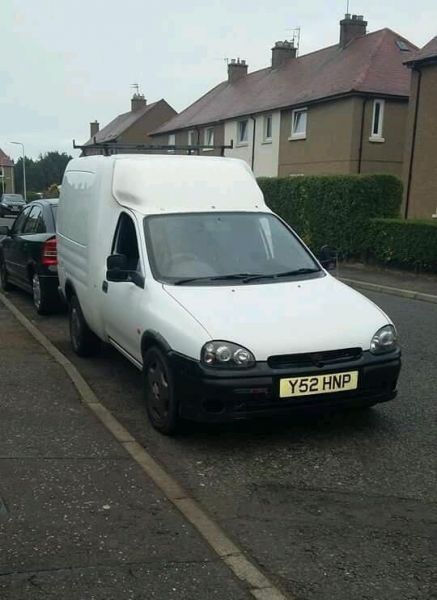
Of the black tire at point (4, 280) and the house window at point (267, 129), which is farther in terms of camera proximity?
the house window at point (267, 129)

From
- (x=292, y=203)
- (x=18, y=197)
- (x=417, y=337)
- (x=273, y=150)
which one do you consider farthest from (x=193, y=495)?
(x=18, y=197)

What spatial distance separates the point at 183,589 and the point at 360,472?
170 centimetres

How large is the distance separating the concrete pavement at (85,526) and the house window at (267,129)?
95.0ft

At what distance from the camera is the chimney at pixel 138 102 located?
64125 millimetres

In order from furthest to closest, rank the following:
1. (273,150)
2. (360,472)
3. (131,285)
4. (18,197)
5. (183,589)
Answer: (18,197)
(273,150)
(131,285)
(360,472)
(183,589)

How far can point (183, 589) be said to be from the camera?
2.94 meters

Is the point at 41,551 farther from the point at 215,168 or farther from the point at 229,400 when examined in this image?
the point at 215,168

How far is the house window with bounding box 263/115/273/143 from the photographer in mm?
32531

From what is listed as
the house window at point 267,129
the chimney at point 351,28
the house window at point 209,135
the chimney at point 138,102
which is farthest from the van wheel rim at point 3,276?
the chimney at point 138,102

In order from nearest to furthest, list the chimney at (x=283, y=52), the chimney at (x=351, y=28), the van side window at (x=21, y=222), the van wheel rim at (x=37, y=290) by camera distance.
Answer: the van wheel rim at (x=37, y=290), the van side window at (x=21, y=222), the chimney at (x=351, y=28), the chimney at (x=283, y=52)

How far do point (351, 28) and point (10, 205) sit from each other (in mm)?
28289

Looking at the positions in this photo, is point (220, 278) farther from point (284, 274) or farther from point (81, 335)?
point (81, 335)

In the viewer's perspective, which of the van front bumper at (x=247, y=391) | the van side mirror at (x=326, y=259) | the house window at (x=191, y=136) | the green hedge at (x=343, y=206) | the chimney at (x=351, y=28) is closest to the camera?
the van front bumper at (x=247, y=391)

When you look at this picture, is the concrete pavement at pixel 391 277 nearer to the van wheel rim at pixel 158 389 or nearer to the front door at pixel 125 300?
the front door at pixel 125 300
